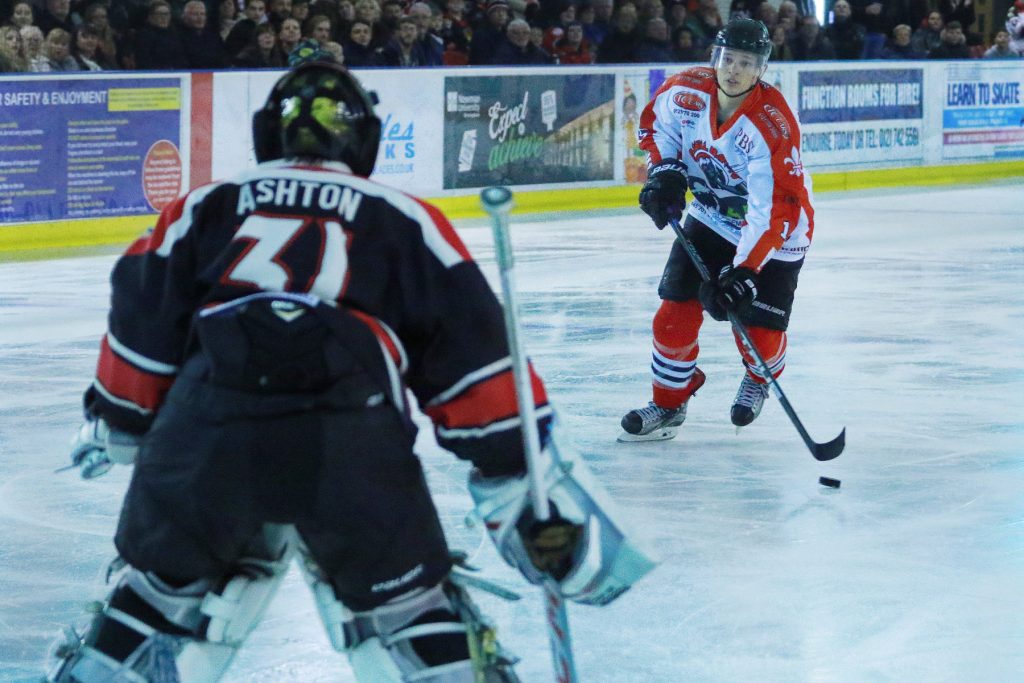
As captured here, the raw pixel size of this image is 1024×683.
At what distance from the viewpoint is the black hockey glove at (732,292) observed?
4.55 m

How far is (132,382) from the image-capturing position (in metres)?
1.98

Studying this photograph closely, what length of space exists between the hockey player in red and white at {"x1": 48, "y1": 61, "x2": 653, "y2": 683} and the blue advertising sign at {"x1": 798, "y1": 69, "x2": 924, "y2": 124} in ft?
34.6

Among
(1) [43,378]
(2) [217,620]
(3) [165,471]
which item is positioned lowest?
(1) [43,378]

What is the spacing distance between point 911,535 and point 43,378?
3.10 m

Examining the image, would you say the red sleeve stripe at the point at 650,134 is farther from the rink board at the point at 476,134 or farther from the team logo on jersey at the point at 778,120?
the rink board at the point at 476,134

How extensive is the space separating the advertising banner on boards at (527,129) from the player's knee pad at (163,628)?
8278 millimetres

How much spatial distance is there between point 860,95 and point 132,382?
36.7 ft

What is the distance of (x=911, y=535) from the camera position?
12.9ft

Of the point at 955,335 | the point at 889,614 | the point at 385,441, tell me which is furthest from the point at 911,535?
the point at 955,335

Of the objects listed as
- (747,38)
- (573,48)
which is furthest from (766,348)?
(573,48)

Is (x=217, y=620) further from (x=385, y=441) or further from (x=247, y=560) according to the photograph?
(x=385, y=441)

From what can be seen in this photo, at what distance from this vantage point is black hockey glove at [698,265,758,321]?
455cm

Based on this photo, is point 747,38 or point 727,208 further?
point 727,208

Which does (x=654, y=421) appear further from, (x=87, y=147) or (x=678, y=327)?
(x=87, y=147)
